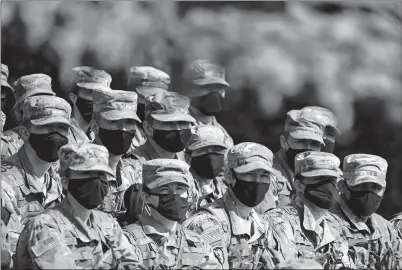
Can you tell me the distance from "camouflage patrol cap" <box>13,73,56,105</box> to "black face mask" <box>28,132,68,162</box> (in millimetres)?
917

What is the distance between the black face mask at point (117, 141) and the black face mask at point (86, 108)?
83cm

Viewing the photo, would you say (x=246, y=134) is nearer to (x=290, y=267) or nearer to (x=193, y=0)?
(x=193, y=0)

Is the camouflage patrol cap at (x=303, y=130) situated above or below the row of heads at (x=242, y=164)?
below

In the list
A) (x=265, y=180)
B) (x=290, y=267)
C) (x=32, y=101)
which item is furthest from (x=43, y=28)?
(x=290, y=267)

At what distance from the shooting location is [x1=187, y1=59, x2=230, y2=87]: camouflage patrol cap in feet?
43.5

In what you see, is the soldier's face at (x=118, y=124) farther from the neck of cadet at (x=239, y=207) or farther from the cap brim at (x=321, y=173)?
the cap brim at (x=321, y=173)

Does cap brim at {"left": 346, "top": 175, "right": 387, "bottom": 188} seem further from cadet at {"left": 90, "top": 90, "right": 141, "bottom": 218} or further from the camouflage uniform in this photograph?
cadet at {"left": 90, "top": 90, "right": 141, "bottom": 218}

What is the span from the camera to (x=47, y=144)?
1118 cm

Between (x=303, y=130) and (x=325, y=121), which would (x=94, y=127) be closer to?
(x=303, y=130)

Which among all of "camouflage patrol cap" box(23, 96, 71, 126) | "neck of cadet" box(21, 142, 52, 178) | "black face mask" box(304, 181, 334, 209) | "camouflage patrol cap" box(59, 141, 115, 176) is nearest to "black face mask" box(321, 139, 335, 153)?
"black face mask" box(304, 181, 334, 209)

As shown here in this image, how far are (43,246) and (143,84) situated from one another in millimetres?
3614

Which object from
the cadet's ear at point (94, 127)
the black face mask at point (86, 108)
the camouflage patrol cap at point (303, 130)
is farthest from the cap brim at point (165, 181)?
the camouflage patrol cap at point (303, 130)

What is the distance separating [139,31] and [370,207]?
7.42ft

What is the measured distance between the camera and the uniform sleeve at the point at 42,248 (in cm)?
950
